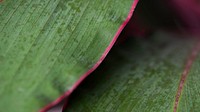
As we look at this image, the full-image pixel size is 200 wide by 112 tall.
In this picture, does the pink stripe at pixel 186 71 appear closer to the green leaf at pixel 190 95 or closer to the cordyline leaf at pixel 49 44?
the green leaf at pixel 190 95

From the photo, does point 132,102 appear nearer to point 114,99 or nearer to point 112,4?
point 114,99

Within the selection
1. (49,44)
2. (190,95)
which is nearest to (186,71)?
(190,95)

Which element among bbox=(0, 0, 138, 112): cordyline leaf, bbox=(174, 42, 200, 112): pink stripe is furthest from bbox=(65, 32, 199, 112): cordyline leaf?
bbox=(0, 0, 138, 112): cordyline leaf

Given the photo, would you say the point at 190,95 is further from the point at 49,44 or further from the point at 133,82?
the point at 49,44

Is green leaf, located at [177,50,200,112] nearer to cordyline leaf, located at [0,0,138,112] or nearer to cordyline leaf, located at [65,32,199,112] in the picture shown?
cordyline leaf, located at [65,32,199,112]

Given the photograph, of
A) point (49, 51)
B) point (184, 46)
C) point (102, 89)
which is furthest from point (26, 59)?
point (184, 46)

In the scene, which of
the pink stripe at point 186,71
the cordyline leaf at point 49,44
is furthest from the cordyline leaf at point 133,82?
the cordyline leaf at point 49,44

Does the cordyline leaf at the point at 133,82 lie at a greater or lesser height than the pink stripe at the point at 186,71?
lesser

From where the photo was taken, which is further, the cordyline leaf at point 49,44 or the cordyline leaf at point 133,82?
the cordyline leaf at point 133,82
